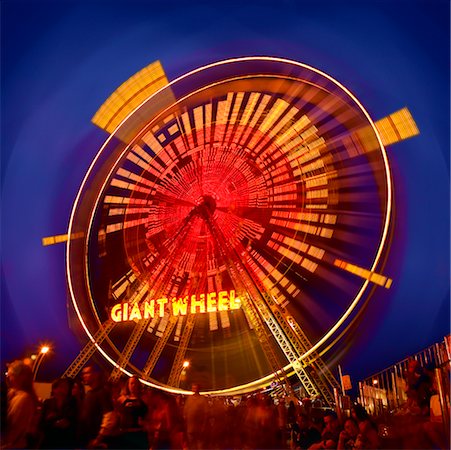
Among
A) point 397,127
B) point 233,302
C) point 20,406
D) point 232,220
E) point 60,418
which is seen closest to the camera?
point 20,406

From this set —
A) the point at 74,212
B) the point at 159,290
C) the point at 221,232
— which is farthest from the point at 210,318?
the point at 74,212

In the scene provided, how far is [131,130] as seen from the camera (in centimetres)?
872

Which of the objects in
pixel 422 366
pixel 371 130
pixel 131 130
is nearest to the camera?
pixel 422 366

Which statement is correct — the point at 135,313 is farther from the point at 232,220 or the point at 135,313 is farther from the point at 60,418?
the point at 60,418

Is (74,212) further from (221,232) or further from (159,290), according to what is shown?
(221,232)

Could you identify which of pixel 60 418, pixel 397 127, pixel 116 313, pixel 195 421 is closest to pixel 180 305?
pixel 116 313

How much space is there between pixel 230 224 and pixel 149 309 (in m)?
2.56

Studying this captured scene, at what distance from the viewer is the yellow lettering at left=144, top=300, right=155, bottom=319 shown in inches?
386

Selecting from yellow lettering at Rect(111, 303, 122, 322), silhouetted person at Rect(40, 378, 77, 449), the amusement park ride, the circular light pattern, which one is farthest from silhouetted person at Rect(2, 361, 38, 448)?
yellow lettering at Rect(111, 303, 122, 322)

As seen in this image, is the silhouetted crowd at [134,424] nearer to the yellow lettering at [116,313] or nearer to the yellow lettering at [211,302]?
the yellow lettering at [211,302]

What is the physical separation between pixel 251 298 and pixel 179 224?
7.04 ft

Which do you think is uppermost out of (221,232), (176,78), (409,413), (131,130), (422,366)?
(176,78)

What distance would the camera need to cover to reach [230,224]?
30.7ft

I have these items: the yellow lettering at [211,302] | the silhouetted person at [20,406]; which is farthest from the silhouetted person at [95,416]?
the yellow lettering at [211,302]
